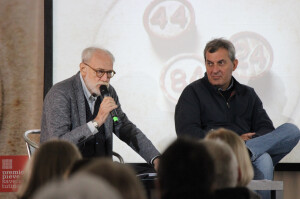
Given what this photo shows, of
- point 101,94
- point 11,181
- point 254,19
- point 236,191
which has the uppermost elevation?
point 254,19

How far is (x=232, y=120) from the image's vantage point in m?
3.75

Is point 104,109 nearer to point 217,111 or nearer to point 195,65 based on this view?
point 217,111

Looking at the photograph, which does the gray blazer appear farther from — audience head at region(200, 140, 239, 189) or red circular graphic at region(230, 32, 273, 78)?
audience head at region(200, 140, 239, 189)

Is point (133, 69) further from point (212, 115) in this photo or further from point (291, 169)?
point (291, 169)

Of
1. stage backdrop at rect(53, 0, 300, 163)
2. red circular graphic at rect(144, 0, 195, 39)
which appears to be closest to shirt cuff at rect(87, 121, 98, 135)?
stage backdrop at rect(53, 0, 300, 163)

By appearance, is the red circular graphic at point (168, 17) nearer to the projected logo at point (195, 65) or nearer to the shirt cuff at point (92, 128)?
the projected logo at point (195, 65)

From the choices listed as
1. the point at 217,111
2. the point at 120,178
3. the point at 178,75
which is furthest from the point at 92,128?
the point at 120,178

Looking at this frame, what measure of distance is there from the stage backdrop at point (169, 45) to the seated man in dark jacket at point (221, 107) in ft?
2.53

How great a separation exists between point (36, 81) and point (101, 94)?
1.49m

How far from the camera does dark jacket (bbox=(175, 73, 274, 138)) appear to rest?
3.67m

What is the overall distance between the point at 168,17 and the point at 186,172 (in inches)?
129

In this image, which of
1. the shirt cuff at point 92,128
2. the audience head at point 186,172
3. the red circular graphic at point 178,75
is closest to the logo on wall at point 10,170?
the red circular graphic at point 178,75

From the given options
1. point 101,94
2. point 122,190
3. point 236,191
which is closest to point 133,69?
point 101,94

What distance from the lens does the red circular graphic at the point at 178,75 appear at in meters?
4.61
